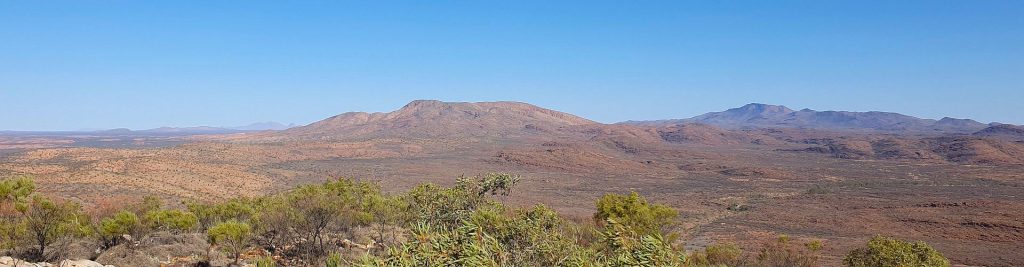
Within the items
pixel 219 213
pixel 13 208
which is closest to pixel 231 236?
pixel 13 208

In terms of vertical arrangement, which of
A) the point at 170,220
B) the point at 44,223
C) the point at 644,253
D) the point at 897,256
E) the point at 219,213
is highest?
the point at 644,253

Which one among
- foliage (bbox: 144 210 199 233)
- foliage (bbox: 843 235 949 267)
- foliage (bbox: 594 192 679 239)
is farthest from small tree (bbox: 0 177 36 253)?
foliage (bbox: 843 235 949 267)

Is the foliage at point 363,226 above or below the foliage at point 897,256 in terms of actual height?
above

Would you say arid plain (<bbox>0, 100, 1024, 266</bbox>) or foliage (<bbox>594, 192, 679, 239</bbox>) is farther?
arid plain (<bbox>0, 100, 1024, 266</bbox>)

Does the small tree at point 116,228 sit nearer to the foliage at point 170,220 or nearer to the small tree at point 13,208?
the foliage at point 170,220

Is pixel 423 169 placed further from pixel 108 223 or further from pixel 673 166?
pixel 108 223

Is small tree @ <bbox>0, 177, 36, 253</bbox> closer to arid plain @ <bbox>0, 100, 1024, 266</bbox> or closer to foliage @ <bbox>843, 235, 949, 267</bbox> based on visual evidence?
arid plain @ <bbox>0, 100, 1024, 266</bbox>

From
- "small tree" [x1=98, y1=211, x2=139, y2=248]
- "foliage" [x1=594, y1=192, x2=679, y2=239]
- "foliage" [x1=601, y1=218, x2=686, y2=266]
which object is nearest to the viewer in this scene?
"foliage" [x1=601, y1=218, x2=686, y2=266]

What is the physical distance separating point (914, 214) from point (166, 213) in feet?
232

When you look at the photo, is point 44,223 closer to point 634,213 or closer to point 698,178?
point 634,213

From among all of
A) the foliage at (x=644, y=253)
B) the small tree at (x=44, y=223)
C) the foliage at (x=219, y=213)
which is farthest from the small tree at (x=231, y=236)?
the foliage at (x=644, y=253)

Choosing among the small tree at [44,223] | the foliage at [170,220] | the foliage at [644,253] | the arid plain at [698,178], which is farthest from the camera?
the arid plain at [698,178]

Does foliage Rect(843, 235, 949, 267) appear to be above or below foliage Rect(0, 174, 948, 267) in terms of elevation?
below

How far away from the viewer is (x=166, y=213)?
28.2 m
